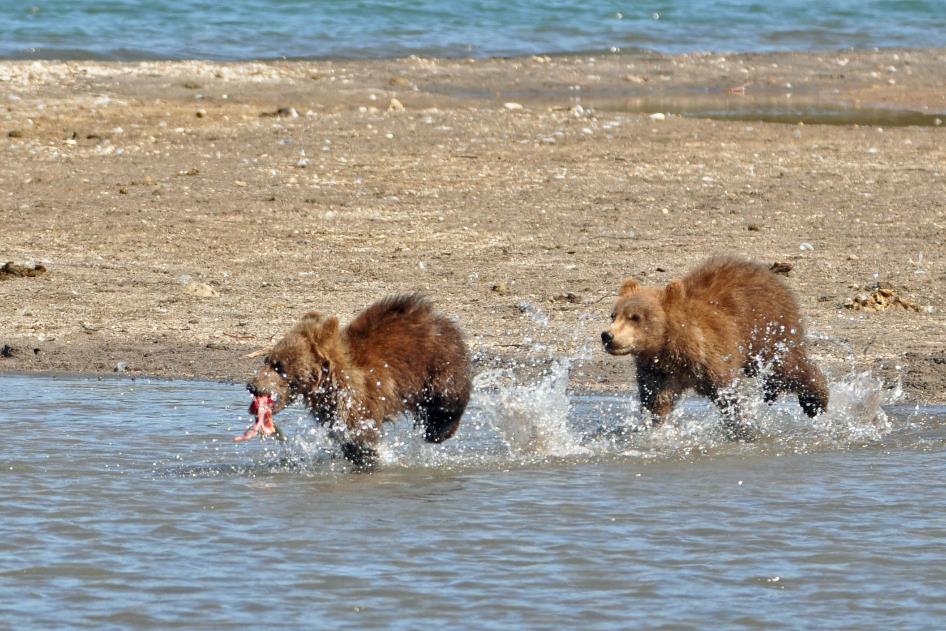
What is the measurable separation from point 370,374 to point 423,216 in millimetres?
5623

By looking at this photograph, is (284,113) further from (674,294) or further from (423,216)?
(674,294)

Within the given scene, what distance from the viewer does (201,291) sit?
36.1 ft

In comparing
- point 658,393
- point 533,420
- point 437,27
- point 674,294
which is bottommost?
point 533,420

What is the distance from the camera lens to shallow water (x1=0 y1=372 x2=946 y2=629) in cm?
584

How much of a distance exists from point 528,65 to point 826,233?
13.2 meters

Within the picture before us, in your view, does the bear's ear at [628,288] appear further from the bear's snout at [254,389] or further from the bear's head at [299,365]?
the bear's snout at [254,389]

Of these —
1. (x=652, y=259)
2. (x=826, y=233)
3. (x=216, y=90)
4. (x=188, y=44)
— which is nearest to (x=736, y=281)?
(x=652, y=259)

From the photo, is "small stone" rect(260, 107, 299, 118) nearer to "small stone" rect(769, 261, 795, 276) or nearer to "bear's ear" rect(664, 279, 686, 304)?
"small stone" rect(769, 261, 795, 276)

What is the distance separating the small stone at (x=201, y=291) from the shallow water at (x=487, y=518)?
1905 mm

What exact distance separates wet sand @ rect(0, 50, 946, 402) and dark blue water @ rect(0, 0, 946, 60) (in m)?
5.44

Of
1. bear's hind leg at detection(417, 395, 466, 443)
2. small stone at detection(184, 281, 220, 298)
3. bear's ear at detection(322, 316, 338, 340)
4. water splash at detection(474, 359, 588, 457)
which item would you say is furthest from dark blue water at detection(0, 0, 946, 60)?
bear's ear at detection(322, 316, 338, 340)

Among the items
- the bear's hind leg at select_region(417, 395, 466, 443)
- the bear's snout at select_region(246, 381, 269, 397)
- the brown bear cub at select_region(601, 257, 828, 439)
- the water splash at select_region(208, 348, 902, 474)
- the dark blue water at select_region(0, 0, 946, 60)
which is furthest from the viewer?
the dark blue water at select_region(0, 0, 946, 60)

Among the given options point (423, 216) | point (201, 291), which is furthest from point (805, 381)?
point (423, 216)

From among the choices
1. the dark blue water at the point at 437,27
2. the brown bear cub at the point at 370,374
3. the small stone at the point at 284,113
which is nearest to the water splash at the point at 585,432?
the brown bear cub at the point at 370,374
